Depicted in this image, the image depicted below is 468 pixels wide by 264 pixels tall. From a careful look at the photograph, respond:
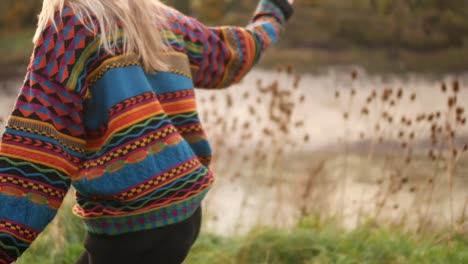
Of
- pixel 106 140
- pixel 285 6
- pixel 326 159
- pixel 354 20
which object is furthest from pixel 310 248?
pixel 354 20

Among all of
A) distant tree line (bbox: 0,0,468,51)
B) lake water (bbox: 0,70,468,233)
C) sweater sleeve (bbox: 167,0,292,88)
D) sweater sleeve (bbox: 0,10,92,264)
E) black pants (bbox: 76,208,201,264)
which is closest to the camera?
sweater sleeve (bbox: 0,10,92,264)

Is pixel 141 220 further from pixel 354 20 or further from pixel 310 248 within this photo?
pixel 354 20

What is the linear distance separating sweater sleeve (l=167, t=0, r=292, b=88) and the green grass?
3.45 feet

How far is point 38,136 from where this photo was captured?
4.32ft

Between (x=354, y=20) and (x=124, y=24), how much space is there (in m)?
8.31

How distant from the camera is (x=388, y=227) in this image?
3.30 metres

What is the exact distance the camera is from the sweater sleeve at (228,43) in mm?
1693

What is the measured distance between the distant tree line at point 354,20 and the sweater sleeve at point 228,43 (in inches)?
246

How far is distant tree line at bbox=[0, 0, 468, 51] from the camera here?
8.02 meters

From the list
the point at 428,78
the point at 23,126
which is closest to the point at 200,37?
the point at 23,126

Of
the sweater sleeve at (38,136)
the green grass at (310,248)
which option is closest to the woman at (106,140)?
the sweater sleeve at (38,136)

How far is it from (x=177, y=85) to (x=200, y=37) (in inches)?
9.2

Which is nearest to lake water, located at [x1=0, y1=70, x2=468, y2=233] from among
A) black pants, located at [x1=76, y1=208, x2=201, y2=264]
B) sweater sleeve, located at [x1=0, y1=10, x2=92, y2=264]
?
black pants, located at [x1=76, y1=208, x2=201, y2=264]

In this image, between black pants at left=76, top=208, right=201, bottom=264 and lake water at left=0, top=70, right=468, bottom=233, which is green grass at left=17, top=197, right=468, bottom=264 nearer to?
lake water at left=0, top=70, right=468, bottom=233
